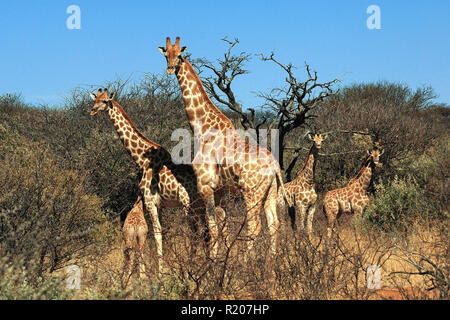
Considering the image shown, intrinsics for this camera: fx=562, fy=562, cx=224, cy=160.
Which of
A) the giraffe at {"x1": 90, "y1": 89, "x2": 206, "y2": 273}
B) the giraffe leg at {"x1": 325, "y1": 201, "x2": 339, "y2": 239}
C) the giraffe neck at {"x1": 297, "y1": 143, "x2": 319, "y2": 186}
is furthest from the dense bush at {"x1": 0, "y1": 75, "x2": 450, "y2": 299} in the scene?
the giraffe neck at {"x1": 297, "y1": 143, "x2": 319, "y2": 186}

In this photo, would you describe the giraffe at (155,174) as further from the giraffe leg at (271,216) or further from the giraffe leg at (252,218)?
the giraffe leg at (271,216)

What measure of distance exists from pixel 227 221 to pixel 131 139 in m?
3.64

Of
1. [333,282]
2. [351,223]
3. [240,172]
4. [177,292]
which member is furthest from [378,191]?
[177,292]

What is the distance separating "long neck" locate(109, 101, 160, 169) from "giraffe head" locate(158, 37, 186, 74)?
43.9 inches

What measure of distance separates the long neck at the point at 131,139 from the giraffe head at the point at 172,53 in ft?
3.66

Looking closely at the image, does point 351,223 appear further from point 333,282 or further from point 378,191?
point 333,282

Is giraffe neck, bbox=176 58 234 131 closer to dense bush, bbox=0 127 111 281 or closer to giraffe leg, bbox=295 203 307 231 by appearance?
dense bush, bbox=0 127 111 281

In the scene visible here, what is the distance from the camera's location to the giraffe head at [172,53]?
8.56m

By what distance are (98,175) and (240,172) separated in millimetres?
4546

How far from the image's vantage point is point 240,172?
845 centimetres

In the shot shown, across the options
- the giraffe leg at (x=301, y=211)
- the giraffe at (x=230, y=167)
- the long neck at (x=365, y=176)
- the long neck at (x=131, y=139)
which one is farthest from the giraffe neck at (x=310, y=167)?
the long neck at (x=131, y=139)

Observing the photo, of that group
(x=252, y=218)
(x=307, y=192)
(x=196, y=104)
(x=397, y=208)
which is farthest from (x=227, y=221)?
(x=397, y=208)

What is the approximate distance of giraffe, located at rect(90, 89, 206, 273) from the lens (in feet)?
28.1

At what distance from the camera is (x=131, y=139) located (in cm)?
906
